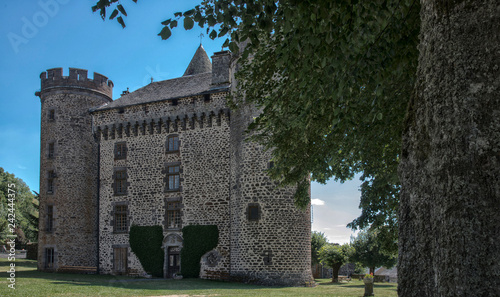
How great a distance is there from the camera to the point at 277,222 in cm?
2128

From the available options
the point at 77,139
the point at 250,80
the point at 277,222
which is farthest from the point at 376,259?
the point at 250,80

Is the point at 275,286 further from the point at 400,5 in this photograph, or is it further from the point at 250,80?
the point at 400,5

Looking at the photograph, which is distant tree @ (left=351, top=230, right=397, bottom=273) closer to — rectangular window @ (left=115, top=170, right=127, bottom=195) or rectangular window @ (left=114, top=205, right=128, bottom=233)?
rectangular window @ (left=114, top=205, right=128, bottom=233)

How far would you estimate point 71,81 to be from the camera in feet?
89.7

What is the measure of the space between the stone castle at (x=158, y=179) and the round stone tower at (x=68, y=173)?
56mm

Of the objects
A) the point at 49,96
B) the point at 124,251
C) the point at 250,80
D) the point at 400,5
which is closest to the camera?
the point at 400,5

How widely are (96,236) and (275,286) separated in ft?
37.9

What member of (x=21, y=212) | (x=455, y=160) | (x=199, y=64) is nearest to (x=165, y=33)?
(x=455, y=160)

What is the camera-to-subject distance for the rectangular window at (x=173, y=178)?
25156 mm

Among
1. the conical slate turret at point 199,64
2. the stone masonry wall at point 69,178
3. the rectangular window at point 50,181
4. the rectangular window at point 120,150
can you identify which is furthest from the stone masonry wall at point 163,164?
the conical slate turret at point 199,64

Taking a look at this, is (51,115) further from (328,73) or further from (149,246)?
(328,73)

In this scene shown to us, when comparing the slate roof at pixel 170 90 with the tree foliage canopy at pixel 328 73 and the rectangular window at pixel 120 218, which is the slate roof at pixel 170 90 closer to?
the rectangular window at pixel 120 218

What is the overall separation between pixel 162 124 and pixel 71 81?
247 inches

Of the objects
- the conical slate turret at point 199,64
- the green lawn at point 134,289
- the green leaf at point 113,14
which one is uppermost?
the conical slate turret at point 199,64
